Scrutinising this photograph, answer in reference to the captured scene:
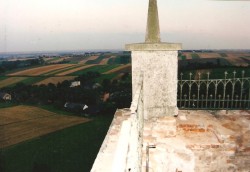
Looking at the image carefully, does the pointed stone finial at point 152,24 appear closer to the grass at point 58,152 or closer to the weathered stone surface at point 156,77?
the weathered stone surface at point 156,77

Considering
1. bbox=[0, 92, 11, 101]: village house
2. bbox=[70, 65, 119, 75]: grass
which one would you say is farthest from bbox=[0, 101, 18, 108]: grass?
bbox=[70, 65, 119, 75]: grass

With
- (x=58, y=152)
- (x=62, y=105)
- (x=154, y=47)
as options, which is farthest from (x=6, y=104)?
(x=154, y=47)

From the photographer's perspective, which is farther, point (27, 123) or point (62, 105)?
point (62, 105)

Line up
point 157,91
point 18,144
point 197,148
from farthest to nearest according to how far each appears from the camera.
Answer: point 18,144
point 157,91
point 197,148

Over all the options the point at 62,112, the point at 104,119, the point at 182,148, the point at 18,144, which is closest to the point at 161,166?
the point at 182,148

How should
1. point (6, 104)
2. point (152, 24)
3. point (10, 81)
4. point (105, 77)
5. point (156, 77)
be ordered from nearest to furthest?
point (156, 77) < point (152, 24) < point (105, 77) < point (6, 104) < point (10, 81)

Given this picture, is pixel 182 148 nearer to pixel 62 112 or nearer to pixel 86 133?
pixel 86 133

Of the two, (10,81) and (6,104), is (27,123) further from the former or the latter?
(10,81)
